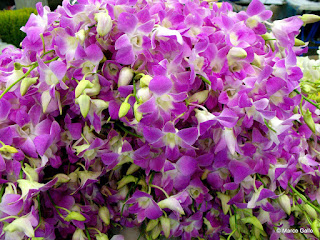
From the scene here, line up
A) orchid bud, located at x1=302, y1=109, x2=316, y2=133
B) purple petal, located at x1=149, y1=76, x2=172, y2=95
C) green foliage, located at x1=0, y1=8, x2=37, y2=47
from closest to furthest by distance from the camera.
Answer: purple petal, located at x1=149, y1=76, x2=172, y2=95 < orchid bud, located at x1=302, y1=109, x2=316, y2=133 < green foliage, located at x1=0, y1=8, x2=37, y2=47

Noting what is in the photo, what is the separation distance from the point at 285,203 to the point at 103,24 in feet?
1.09

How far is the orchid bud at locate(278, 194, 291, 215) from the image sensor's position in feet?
1.51

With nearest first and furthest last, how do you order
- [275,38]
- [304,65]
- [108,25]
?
[108,25] < [275,38] < [304,65]

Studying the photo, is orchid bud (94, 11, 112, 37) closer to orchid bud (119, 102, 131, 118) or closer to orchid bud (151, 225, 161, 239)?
orchid bud (119, 102, 131, 118)

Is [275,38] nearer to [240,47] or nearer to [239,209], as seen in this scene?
[240,47]

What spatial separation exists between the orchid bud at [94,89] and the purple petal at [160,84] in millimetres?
82

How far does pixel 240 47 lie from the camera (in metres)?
0.45

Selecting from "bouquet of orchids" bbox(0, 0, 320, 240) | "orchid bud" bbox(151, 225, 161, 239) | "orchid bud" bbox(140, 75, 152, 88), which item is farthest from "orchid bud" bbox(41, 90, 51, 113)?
"orchid bud" bbox(151, 225, 161, 239)

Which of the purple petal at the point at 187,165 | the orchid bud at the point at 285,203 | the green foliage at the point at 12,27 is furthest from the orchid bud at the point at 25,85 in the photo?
the green foliage at the point at 12,27

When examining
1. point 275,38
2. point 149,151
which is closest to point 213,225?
point 149,151

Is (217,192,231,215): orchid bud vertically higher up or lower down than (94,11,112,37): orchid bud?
lower down

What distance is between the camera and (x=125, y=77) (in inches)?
16.6

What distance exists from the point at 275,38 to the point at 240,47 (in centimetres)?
10

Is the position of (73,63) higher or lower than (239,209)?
higher
